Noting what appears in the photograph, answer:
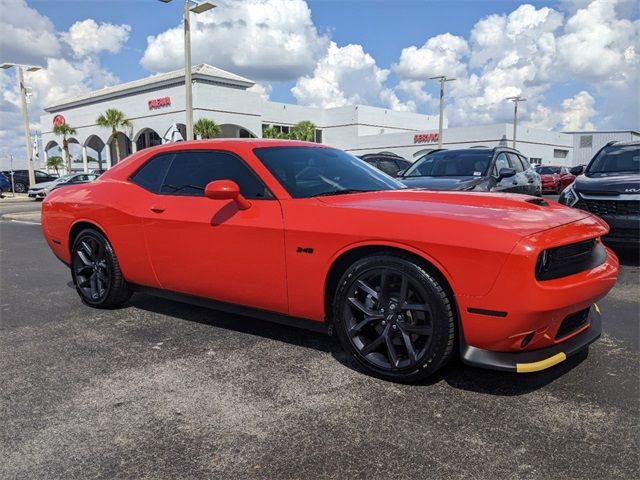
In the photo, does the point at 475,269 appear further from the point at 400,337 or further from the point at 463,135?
the point at 463,135

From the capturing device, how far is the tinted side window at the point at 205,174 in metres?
3.70

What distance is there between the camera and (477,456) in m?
2.31

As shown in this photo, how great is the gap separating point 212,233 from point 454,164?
225 inches

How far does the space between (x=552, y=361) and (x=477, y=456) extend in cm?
79

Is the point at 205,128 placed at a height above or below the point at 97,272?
above

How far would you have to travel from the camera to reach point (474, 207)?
3.04 metres

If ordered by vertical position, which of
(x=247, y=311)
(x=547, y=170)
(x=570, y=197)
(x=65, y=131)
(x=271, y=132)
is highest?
(x=65, y=131)

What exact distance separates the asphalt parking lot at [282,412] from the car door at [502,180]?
4.30 metres

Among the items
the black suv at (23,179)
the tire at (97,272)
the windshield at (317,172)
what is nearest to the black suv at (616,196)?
the windshield at (317,172)

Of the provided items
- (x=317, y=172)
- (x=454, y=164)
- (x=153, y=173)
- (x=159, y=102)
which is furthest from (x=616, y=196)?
(x=159, y=102)

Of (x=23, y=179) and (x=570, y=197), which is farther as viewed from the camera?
(x=23, y=179)

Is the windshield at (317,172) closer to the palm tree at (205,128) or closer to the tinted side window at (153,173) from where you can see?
the tinted side window at (153,173)

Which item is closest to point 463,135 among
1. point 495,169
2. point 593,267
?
point 495,169

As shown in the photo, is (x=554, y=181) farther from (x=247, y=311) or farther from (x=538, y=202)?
(x=247, y=311)
